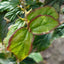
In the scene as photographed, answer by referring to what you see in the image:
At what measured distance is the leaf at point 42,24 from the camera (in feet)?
Result: 1.01

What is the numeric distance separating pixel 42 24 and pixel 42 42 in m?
0.06

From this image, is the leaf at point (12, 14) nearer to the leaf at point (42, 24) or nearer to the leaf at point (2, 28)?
the leaf at point (2, 28)

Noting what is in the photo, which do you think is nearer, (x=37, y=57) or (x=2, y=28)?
(x=37, y=57)

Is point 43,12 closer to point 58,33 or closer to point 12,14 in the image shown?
point 58,33

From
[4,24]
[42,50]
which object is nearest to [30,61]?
[42,50]

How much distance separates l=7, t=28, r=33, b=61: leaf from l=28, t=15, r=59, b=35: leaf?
20 millimetres

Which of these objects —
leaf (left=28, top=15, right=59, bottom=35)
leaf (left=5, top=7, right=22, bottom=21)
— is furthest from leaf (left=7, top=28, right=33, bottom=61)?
leaf (left=5, top=7, right=22, bottom=21)

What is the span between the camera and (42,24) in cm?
32

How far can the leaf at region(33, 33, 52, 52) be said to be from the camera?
13.1 inches

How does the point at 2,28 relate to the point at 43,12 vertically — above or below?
below

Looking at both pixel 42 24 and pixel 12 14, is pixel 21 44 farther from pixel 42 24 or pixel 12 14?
pixel 12 14

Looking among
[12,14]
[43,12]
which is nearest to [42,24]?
[43,12]

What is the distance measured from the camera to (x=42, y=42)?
349 millimetres

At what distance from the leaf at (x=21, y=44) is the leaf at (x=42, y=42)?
4cm
